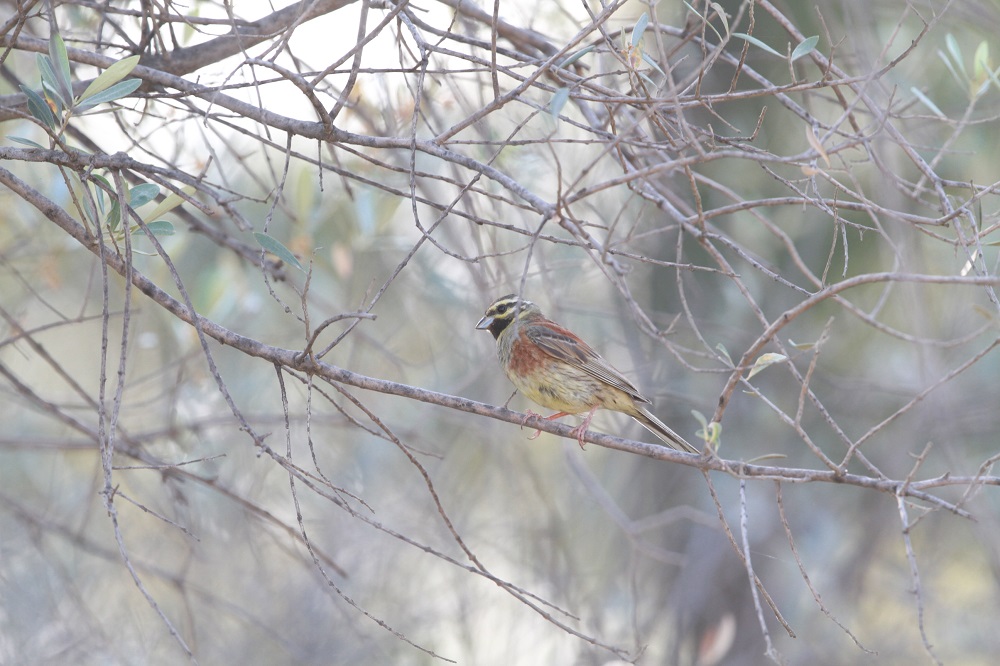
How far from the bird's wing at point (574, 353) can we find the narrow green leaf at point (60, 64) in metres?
2.99

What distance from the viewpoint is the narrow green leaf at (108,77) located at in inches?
123

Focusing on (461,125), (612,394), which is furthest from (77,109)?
(612,394)

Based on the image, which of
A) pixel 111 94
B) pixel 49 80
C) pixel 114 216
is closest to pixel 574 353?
pixel 114 216

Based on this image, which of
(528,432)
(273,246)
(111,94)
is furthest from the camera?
(528,432)

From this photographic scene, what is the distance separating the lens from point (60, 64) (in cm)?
316

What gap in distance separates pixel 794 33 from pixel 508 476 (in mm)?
4691

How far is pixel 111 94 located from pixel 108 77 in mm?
67

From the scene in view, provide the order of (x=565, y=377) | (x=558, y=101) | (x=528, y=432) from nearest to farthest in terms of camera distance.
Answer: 1. (x=558, y=101)
2. (x=565, y=377)
3. (x=528, y=432)

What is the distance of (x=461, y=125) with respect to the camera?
118 inches

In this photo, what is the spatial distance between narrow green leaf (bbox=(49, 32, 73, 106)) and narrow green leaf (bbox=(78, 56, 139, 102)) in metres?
0.06

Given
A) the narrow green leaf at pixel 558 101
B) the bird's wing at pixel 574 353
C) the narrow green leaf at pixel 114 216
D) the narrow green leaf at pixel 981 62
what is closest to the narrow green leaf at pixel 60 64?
the narrow green leaf at pixel 114 216

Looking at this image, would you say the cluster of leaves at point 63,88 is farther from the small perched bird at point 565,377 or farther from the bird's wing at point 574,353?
the bird's wing at point 574,353

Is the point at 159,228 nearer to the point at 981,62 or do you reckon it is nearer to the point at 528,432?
the point at 981,62

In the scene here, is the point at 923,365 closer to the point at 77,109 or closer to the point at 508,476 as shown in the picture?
the point at 77,109
